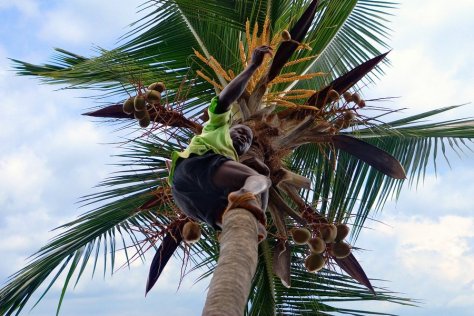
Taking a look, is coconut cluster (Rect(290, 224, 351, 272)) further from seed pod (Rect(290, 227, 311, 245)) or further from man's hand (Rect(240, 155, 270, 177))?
man's hand (Rect(240, 155, 270, 177))

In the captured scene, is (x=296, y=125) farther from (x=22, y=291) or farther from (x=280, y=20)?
(x=22, y=291)

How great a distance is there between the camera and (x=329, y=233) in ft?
14.1

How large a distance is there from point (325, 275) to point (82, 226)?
210 cm

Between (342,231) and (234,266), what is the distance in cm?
158

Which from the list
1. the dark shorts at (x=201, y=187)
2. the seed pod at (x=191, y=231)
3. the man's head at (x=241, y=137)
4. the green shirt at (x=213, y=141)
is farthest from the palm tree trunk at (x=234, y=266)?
the seed pod at (x=191, y=231)

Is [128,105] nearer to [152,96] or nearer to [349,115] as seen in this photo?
[152,96]

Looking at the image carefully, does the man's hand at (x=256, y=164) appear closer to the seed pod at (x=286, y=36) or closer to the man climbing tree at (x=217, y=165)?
the man climbing tree at (x=217, y=165)

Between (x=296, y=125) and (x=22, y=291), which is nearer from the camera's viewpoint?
(x=296, y=125)

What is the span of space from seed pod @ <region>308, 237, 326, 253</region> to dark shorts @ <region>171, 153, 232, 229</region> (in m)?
0.66

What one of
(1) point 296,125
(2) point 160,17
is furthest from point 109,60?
(1) point 296,125

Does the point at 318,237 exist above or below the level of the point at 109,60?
below

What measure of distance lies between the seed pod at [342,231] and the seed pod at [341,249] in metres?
0.04

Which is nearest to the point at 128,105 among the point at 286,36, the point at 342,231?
the point at 286,36

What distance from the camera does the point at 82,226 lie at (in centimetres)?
592
